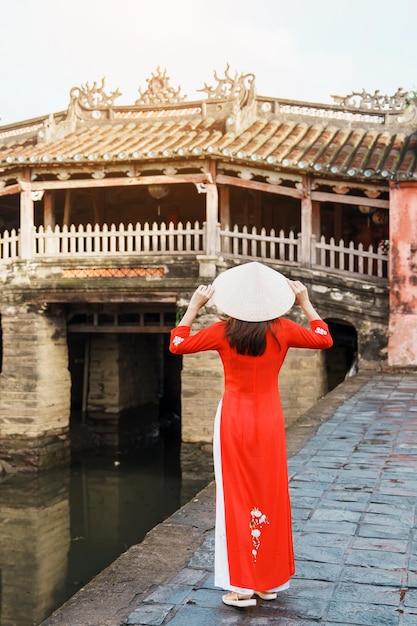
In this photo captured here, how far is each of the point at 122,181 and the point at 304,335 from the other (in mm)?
9648

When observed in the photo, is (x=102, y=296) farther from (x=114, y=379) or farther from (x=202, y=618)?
(x=202, y=618)

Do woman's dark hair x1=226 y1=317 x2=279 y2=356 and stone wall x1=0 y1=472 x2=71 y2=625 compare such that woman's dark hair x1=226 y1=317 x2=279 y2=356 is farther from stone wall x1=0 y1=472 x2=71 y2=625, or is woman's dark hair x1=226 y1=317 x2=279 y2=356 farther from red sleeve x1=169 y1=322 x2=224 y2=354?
stone wall x1=0 y1=472 x2=71 y2=625

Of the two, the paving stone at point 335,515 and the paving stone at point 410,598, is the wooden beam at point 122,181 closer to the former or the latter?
the paving stone at point 335,515

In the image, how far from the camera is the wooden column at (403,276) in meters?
11.9

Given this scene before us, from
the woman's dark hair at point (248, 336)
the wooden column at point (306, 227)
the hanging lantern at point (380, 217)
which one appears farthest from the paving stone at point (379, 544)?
the hanging lantern at point (380, 217)

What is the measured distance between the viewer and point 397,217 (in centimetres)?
1205

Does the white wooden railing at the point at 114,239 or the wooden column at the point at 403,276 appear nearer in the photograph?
the wooden column at the point at 403,276

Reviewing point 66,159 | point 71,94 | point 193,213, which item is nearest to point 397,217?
point 193,213

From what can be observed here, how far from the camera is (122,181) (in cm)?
1256

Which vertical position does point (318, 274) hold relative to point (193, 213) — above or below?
below

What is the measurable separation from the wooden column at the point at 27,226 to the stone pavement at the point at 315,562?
795cm

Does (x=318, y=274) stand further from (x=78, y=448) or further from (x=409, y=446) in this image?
(x=78, y=448)

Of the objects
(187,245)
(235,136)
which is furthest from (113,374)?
(235,136)

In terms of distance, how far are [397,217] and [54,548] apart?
7662 millimetres
